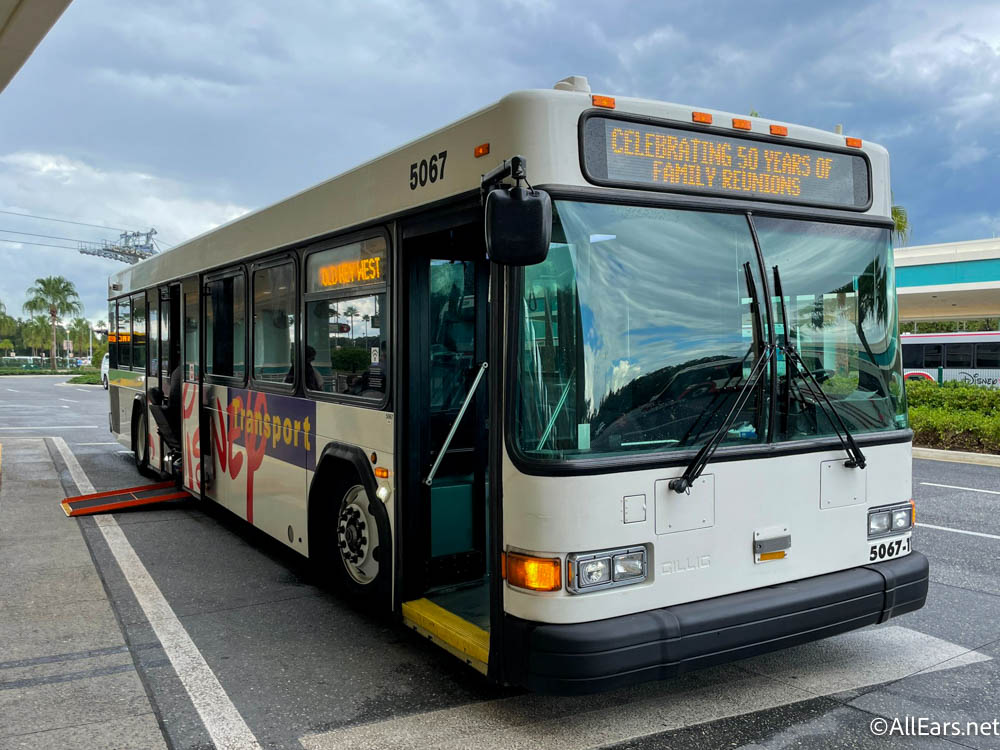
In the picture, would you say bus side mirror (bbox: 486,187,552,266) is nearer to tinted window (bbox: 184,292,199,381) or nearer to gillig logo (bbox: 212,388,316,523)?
gillig logo (bbox: 212,388,316,523)

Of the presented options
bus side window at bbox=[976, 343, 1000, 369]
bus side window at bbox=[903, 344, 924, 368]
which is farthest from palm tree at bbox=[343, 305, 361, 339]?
bus side window at bbox=[903, 344, 924, 368]

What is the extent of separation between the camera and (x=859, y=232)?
432cm

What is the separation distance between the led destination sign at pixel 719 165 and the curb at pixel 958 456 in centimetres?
1055

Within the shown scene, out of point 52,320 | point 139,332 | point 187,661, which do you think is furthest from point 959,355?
point 52,320

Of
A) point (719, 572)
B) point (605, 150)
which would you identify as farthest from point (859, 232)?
point (719, 572)

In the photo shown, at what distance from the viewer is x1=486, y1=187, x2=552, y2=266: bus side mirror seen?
3.25 m

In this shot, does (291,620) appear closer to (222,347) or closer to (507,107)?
(222,347)

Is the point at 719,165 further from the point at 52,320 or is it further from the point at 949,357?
the point at 52,320

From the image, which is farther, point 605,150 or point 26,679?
point 26,679

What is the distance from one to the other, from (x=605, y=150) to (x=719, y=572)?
6.34ft

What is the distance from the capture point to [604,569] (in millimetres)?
3496

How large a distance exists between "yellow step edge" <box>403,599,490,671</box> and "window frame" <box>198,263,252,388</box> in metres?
3.16

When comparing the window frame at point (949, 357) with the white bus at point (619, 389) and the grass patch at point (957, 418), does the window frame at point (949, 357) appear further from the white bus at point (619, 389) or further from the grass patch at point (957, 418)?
the white bus at point (619, 389)

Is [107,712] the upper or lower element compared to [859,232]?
lower
